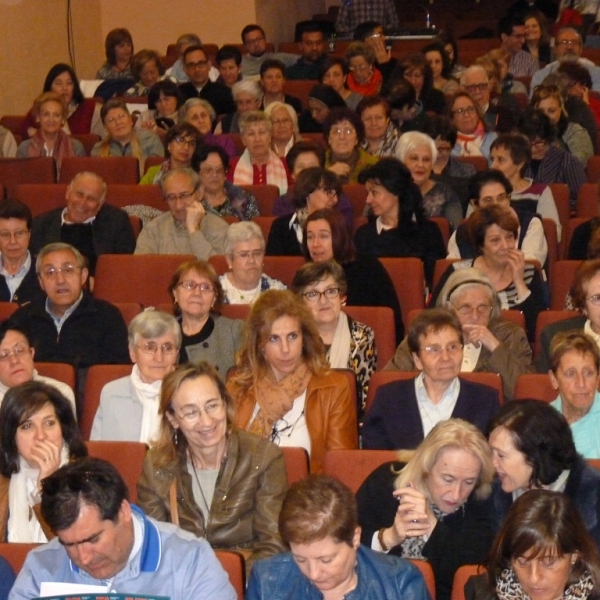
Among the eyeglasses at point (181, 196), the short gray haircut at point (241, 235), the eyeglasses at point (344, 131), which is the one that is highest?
the eyeglasses at point (344, 131)

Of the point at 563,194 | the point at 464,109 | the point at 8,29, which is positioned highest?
the point at 8,29

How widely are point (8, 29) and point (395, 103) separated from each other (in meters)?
2.94

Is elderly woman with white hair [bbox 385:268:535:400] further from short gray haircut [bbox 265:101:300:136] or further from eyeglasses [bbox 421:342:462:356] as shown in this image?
short gray haircut [bbox 265:101:300:136]

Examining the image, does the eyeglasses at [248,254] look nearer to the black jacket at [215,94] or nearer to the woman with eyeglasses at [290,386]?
the woman with eyeglasses at [290,386]

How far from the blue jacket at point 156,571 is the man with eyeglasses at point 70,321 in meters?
1.73

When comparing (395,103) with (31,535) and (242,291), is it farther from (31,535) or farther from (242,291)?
(31,535)

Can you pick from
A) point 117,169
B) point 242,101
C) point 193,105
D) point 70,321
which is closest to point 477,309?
point 70,321

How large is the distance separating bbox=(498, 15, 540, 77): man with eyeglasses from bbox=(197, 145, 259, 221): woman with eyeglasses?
342 centimetres

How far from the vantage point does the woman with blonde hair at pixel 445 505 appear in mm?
2684

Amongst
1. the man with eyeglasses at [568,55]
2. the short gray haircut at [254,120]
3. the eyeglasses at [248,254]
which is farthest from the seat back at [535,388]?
the man with eyeglasses at [568,55]

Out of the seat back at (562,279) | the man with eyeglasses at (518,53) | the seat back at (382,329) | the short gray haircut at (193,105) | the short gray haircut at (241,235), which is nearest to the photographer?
the seat back at (382,329)

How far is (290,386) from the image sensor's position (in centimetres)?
350

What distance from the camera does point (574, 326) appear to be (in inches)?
149

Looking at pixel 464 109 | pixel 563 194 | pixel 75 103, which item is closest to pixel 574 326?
pixel 563 194
